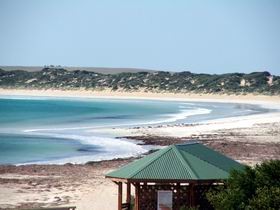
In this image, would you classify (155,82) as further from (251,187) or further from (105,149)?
(251,187)

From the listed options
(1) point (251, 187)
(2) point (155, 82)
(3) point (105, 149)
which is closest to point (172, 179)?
(1) point (251, 187)

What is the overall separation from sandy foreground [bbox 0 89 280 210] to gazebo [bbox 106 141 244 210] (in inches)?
181

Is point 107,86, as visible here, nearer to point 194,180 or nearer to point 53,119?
point 53,119

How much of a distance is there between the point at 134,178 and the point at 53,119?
59671 millimetres

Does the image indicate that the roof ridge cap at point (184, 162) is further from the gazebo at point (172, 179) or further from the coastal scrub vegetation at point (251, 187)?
the coastal scrub vegetation at point (251, 187)

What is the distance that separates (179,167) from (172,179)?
60 cm

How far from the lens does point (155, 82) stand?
150000 mm

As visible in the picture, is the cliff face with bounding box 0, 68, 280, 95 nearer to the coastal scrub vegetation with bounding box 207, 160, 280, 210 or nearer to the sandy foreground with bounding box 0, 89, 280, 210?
the sandy foreground with bounding box 0, 89, 280, 210

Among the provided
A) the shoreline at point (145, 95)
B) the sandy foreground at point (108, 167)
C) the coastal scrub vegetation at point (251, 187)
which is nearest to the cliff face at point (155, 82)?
the shoreline at point (145, 95)

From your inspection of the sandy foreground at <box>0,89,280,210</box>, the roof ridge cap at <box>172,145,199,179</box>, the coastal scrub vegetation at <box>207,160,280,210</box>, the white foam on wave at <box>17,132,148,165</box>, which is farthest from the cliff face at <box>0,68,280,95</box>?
the coastal scrub vegetation at <box>207,160,280,210</box>

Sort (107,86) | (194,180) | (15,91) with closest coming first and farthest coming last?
(194,180) < (107,86) < (15,91)

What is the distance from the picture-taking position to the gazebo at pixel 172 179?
1903cm

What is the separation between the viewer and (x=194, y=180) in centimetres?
1884

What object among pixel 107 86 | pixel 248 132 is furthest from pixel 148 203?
pixel 107 86
